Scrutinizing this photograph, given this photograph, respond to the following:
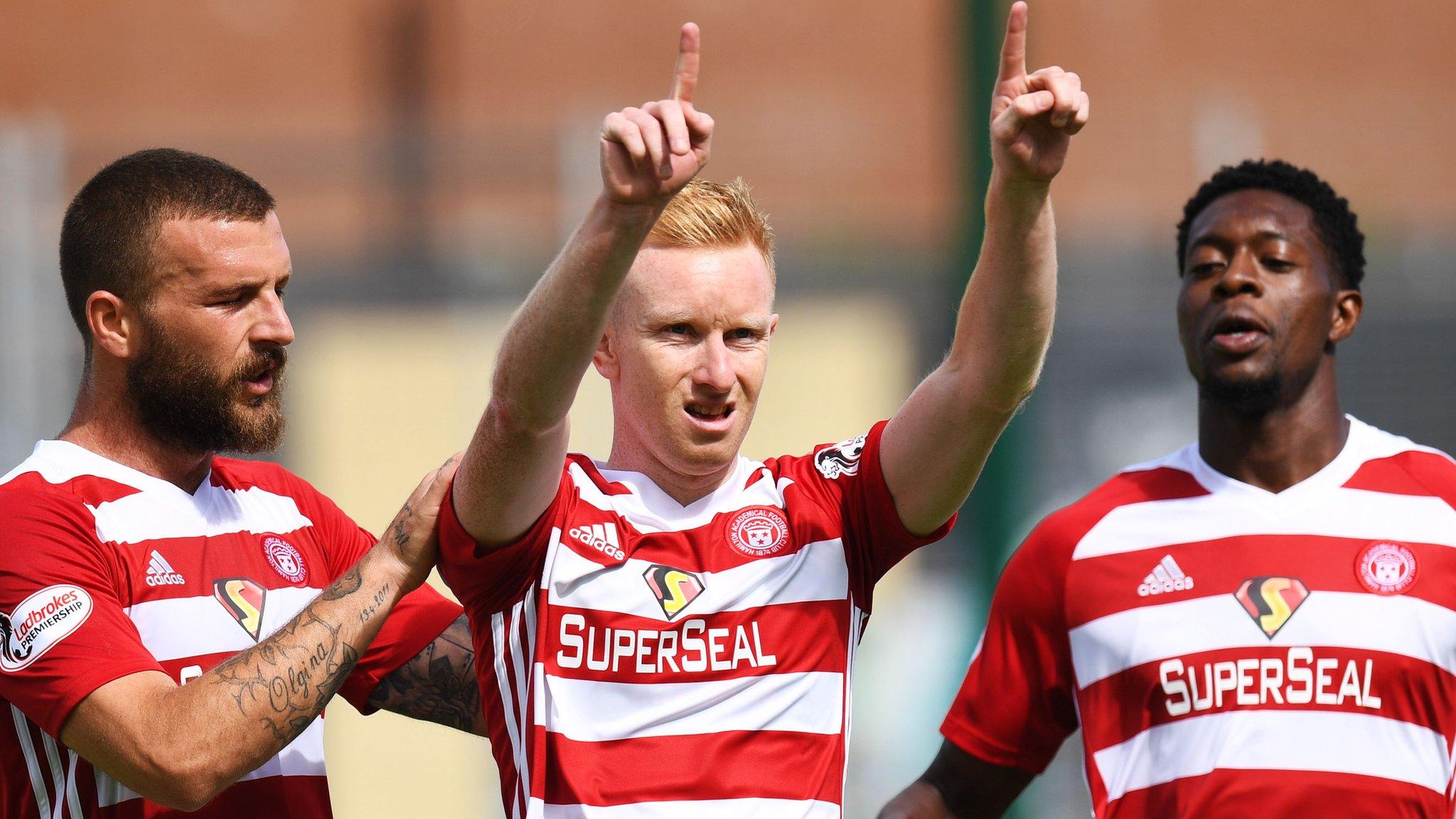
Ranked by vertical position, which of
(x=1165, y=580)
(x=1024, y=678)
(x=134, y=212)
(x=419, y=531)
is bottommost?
(x=1024, y=678)

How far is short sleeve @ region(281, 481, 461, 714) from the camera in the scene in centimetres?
329

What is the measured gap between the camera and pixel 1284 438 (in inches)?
138

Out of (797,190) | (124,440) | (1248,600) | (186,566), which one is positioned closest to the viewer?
(186,566)

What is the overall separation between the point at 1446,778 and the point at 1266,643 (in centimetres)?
42

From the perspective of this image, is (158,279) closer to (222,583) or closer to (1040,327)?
(222,583)

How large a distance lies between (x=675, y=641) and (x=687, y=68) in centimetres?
94

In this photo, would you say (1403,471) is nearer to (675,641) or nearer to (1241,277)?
(1241,277)

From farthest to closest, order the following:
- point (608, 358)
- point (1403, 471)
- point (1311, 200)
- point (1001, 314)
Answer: point (1311, 200) < point (1403, 471) < point (608, 358) < point (1001, 314)

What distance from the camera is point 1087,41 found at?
12.4m

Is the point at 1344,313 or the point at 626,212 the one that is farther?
the point at 1344,313

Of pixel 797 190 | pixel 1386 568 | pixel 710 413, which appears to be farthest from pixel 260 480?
pixel 797 190

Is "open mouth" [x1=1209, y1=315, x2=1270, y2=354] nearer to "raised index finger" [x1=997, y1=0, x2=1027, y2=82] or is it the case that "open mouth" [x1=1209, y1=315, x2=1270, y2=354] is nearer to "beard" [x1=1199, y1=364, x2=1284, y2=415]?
"beard" [x1=1199, y1=364, x2=1284, y2=415]

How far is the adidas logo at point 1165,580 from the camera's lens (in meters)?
3.41

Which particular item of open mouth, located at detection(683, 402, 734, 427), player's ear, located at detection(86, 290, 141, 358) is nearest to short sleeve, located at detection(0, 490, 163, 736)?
player's ear, located at detection(86, 290, 141, 358)
